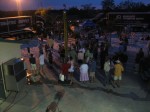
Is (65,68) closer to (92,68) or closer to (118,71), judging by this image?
(92,68)

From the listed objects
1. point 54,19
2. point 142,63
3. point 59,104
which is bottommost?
point 59,104

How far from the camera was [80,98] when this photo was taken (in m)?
11.8

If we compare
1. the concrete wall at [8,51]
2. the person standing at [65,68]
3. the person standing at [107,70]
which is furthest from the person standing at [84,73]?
the concrete wall at [8,51]

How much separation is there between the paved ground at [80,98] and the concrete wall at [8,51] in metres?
1.86

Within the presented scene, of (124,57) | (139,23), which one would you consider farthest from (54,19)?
(124,57)

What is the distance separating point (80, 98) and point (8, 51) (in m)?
4.68

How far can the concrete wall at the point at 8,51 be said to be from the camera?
496 inches

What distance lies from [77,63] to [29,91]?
5.17 meters

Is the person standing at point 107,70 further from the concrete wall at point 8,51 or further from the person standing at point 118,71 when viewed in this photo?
the concrete wall at point 8,51

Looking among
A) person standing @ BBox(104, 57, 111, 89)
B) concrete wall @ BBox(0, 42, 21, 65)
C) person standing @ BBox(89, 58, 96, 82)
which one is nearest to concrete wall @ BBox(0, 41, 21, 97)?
concrete wall @ BBox(0, 42, 21, 65)

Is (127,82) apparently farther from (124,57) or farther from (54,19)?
(54,19)

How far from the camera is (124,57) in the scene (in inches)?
643

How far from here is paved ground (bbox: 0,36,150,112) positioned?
1080cm

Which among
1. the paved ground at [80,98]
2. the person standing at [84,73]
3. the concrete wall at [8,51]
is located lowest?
the paved ground at [80,98]
